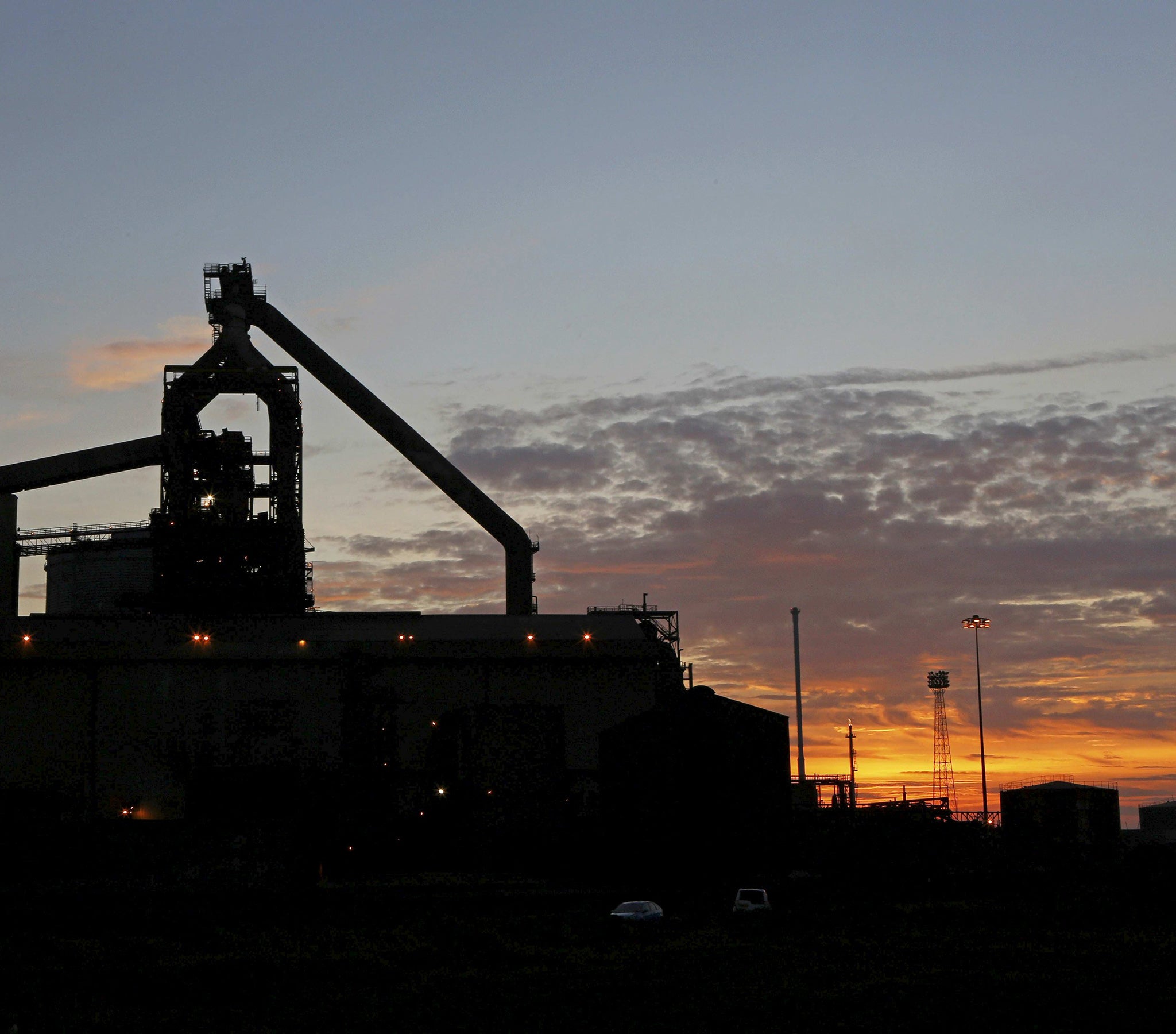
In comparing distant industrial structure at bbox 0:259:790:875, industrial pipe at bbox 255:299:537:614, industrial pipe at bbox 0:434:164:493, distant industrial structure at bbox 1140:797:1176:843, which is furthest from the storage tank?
distant industrial structure at bbox 1140:797:1176:843

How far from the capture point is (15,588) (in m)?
72.8

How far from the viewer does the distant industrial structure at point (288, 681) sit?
53.5 meters

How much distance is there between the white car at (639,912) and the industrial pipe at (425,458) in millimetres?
39409

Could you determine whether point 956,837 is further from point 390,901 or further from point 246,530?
point 246,530

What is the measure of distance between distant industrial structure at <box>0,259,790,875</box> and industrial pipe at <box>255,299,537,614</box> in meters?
0.12

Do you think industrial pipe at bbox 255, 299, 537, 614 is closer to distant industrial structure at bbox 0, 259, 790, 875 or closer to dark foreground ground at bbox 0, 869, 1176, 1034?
distant industrial structure at bbox 0, 259, 790, 875

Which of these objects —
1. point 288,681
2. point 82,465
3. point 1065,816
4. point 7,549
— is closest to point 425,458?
point 288,681

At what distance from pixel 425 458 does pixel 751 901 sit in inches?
1660

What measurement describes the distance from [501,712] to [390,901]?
93.7 ft

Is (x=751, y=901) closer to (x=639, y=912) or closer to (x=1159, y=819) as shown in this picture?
(x=639, y=912)

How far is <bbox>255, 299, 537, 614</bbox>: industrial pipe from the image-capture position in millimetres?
71938

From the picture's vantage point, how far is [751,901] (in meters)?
34.2

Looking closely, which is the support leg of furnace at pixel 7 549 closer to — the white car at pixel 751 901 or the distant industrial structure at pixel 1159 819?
the white car at pixel 751 901

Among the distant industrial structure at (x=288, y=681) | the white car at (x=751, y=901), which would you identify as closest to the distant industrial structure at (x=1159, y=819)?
the distant industrial structure at (x=288, y=681)
